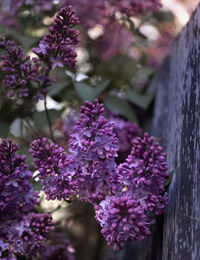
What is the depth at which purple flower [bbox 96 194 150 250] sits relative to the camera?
72 centimetres

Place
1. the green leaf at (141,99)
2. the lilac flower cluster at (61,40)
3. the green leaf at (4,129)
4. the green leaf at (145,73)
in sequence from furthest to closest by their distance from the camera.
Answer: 1. the green leaf at (145,73)
2. the green leaf at (141,99)
3. the green leaf at (4,129)
4. the lilac flower cluster at (61,40)

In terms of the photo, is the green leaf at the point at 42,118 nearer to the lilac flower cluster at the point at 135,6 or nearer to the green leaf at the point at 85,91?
the green leaf at the point at 85,91

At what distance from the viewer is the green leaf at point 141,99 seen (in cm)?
152

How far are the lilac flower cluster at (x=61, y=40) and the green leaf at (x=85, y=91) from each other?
33 cm

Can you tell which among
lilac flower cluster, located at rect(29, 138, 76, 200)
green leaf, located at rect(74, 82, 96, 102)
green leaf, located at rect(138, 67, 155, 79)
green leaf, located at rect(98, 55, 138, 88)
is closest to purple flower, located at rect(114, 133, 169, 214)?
lilac flower cluster, located at rect(29, 138, 76, 200)

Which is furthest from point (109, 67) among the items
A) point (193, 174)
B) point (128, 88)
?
point (193, 174)

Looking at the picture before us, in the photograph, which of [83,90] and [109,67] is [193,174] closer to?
[83,90]

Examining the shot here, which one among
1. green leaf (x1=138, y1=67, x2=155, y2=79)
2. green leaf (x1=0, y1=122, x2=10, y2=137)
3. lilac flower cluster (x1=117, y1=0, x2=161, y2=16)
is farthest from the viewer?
green leaf (x1=138, y1=67, x2=155, y2=79)

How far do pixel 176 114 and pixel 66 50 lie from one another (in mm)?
340

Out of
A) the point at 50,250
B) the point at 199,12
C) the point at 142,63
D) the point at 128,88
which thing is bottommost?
the point at 50,250

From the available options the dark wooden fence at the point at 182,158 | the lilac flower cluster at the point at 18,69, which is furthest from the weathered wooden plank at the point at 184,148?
the lilac flower cluster at the point at 18,69

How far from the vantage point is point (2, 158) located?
78cm

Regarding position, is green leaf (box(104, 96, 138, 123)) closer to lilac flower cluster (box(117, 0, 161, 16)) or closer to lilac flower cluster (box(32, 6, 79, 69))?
lilac flower cluster (box(117, 0, 161, 16))

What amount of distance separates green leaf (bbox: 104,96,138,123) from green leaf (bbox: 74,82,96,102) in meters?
0.09
